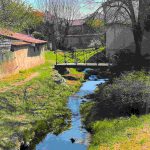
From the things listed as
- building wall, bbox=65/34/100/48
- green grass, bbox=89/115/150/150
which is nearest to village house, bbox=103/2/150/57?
green grass, bbox=89/115/150/150

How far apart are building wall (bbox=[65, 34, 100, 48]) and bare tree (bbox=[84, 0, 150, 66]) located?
128 ft

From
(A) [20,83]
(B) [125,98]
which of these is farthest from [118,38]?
(B) [125,98]

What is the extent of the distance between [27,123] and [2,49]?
487 inches

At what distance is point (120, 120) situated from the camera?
21.1 m

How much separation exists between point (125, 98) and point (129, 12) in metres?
15.3

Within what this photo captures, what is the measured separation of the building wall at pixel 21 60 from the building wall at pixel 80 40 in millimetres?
28146

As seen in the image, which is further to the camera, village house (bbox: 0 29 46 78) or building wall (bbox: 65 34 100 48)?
building wall (bbox: 65 34 100 48)

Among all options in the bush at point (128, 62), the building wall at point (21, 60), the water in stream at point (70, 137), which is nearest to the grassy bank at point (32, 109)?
the water in stream at point (70, 137)

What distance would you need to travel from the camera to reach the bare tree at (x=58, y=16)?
7381 cm

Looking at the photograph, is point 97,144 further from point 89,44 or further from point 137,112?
point 89,44

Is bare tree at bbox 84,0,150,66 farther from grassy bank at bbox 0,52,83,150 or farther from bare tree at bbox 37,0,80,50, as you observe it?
bare tree at bbox 37,0,80,50

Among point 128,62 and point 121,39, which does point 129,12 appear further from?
point 121,39

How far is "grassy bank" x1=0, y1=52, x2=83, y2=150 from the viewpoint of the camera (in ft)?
66.5

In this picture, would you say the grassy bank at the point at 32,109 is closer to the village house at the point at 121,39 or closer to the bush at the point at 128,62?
the bush at the point at 128,62
